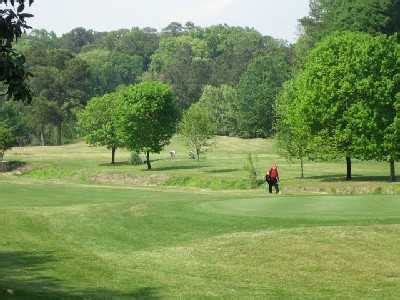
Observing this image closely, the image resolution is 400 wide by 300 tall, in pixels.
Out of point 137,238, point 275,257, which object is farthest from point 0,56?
point 137,238

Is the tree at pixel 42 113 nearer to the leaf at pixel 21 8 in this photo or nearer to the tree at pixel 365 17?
the tree at pixel 365 17

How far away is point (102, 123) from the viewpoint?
9562cm

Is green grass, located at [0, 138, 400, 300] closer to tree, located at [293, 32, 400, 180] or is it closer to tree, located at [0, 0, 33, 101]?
tree, located at [0, 0, 33, 101]

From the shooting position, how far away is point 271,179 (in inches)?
1937

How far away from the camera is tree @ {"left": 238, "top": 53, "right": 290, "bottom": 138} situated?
411ft

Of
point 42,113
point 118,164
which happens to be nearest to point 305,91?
point 118,164

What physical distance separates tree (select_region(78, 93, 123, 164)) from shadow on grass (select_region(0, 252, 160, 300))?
7131 centimetres

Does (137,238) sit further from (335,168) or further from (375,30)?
(375,30)

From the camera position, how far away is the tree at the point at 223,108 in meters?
136

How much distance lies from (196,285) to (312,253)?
5.66 meters

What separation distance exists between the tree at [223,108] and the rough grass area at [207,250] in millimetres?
101198

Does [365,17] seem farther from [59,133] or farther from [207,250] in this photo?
[59,133]

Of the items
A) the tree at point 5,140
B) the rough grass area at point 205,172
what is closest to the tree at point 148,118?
the rough grass area at point 205,172

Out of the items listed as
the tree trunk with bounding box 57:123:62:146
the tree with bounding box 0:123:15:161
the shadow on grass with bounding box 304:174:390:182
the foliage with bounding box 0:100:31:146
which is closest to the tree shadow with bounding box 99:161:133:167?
the tree with bounding box 0:123:15:161
